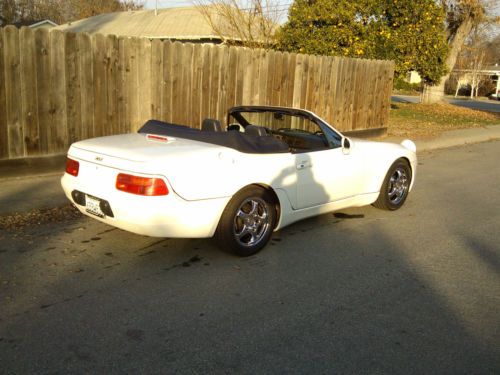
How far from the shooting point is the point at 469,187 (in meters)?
8.80

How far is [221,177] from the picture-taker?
4555 mm

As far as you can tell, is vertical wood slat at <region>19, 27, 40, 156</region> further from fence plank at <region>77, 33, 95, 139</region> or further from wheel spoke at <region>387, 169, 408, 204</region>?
wheel spoke at <region>387, 169, 408, 204</region>

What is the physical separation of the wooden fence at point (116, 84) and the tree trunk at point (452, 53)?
16.3 meters

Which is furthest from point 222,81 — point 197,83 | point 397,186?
point 397,186

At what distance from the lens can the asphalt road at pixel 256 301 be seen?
3217mm

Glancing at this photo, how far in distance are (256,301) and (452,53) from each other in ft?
85.0

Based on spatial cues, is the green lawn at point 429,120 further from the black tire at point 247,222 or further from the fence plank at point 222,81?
the black tire at point 247,222

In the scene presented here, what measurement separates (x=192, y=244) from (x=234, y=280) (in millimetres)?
954

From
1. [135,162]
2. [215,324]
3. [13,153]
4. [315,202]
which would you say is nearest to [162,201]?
[135,162]

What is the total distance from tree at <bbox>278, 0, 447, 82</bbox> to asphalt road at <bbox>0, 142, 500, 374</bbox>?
1205 cm

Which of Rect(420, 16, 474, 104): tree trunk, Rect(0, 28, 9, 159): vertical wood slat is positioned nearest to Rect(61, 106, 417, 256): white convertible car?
Rect(0, 28, 9, 159): vertical wood slat

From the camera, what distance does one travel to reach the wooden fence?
7.41 metres

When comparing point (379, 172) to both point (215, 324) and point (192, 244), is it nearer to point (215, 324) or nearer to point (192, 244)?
point (192, 244)

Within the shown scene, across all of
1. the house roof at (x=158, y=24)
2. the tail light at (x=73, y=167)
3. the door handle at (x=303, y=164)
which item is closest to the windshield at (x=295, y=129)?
the door handle at (x=303, y=164)
